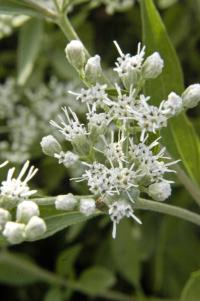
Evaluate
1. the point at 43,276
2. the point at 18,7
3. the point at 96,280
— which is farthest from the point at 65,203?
the point at 43,276

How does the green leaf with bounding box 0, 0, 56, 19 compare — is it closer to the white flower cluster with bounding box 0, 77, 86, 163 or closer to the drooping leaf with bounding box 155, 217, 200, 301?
the white flower cluster with bounding box 0, 77, 86, 163

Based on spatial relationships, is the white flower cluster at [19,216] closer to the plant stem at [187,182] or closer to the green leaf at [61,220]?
the green leaf at [61,220]

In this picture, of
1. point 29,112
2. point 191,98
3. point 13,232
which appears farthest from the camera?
point 29,112

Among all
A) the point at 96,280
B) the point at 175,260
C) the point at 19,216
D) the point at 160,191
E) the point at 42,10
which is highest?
the point at 42,10

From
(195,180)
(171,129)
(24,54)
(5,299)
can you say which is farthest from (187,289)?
(5,299)

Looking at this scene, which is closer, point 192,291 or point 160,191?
point 160,191

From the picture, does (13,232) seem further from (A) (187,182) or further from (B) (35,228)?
(A) (187,182)
